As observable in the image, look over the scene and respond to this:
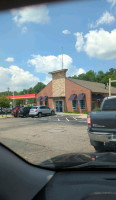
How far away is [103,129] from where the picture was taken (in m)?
4.94

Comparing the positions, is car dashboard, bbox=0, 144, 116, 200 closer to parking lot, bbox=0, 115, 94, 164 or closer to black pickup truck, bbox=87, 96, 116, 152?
parking lot, bbox=0, 115, 94, 164

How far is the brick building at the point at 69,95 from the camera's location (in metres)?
28.2

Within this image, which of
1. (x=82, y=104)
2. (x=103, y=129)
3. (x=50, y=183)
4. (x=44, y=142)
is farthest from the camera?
(x=82, y=104)

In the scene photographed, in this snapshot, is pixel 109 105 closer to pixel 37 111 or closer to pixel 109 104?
pixel 109 104

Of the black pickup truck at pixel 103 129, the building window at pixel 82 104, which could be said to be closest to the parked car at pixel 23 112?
the building window at pixel 82 104

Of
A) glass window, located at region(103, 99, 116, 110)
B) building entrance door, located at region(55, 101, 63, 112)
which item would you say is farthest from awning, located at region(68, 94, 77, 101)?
glass window, located at region(103, 99, 116, 110)

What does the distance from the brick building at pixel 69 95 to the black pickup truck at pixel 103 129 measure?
22.5 meters

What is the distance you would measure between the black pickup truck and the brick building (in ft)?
73.7

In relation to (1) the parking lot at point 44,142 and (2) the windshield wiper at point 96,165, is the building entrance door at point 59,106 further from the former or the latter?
(2) the windshield wiper at point 96,165

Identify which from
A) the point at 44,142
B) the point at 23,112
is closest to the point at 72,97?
the point at 23,112

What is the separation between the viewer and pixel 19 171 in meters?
1.89

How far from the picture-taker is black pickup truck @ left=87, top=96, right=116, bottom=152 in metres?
4.80

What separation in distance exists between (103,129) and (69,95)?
1020 inches

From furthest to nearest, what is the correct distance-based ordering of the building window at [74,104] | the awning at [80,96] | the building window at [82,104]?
the building window at [74,104] < the building window at [82,104] < the awning at [80,96]
